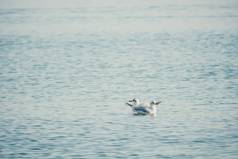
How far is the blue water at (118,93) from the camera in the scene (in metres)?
21.2

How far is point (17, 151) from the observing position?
20.6m

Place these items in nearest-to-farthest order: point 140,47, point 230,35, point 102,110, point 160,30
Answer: point 102,110
point 140,47
point 230,35
point 160,30

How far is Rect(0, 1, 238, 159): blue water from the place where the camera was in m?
21.2

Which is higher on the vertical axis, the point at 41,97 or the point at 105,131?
the point at 41,97

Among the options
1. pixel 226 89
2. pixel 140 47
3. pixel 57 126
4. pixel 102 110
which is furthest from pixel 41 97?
pixel 140 47

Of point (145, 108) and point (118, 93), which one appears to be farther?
point (118, 93)

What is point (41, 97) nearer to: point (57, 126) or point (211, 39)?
point (57, 126)

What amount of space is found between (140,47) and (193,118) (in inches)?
1152

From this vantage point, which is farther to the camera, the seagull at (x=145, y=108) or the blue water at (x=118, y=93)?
the seagull at (x=145, y=108)

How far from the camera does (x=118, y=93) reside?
31359 mm

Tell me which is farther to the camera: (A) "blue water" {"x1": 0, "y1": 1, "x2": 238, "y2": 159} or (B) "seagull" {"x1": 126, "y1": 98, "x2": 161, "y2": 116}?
(B) "seagull" {"x1": 126, "y1": 98, "x2": 161, "y2": 116}

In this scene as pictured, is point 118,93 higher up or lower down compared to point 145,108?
higher up

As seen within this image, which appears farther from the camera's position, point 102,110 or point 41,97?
point 41,97

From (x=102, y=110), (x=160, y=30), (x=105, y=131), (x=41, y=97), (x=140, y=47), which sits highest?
(x=160, y=30)
